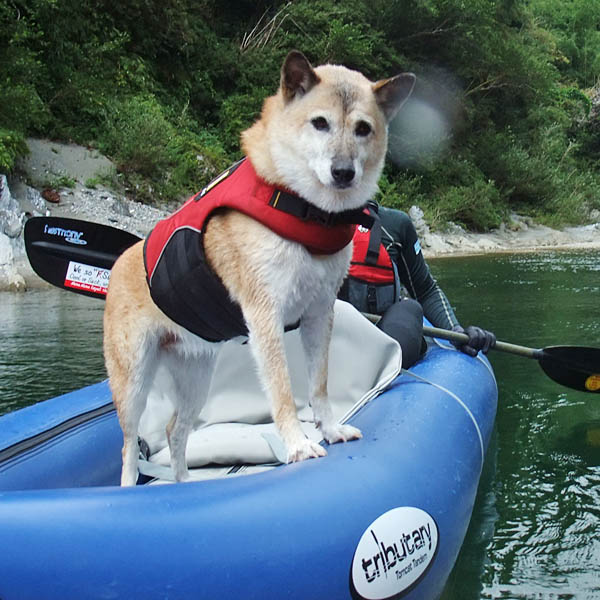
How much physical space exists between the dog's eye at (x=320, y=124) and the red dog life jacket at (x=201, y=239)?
0.26 metres

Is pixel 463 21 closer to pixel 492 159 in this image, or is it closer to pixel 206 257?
pixel 492 159

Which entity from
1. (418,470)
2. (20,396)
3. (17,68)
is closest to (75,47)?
(17,68)

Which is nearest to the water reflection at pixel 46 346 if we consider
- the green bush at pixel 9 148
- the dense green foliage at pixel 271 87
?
the green bush at pixel 9 148

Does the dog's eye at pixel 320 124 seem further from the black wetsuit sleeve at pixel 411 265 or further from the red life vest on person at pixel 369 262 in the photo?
the black wetsuit sleeve at pixel 411 265

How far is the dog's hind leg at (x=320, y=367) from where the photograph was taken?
8.21 feet

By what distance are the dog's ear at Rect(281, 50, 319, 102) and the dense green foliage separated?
10.5 m

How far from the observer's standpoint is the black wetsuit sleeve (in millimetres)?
4395

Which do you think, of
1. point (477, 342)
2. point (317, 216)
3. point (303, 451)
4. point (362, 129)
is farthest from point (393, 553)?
point (477, 342)

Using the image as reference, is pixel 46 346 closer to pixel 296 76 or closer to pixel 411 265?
pixel 411 265

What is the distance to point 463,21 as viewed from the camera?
2486 centimetres

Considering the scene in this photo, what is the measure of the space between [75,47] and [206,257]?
52.8 ft

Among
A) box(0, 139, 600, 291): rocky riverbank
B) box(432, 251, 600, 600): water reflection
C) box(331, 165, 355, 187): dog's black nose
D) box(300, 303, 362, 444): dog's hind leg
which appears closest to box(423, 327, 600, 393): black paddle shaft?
box(432, 251, 600, 600): water reflection

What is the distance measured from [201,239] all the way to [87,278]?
1.52 m

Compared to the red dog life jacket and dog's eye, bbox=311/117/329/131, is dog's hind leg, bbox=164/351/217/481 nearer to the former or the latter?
the red dog life jacket
